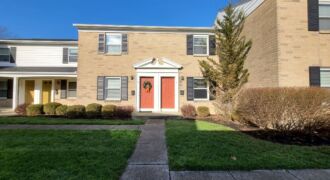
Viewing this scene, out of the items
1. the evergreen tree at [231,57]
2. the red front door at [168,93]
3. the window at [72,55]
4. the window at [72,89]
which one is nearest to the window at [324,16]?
the evergreen tree at [231,57]

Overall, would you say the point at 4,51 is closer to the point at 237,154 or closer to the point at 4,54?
the point at 4,54

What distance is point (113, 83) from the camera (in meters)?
15.1

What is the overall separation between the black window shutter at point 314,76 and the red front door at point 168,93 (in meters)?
7.65

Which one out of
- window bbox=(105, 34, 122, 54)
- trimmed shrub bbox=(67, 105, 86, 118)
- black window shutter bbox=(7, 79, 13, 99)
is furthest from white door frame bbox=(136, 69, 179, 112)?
black window shutter bbox=(7, 79, 13, 99)

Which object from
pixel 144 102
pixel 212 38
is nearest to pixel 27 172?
pixel 144 102

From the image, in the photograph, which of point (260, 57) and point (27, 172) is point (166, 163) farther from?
point (260, 57)

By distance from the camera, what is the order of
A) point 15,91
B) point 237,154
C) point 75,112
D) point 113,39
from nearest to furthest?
point 237,154, point 75,112, point 113,39, point 15,91

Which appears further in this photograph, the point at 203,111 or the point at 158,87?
the point at 158,87

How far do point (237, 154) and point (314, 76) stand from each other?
7670 mm

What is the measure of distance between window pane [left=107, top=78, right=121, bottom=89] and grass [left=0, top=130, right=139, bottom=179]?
710 cm

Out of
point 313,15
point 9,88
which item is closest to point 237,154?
point 313,15

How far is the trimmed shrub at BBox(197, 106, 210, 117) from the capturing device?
14.0 metres

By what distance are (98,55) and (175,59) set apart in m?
5.06

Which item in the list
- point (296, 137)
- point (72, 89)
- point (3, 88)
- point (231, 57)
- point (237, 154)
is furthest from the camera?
point (3, 88)
